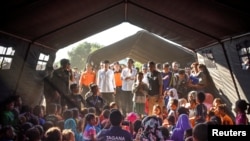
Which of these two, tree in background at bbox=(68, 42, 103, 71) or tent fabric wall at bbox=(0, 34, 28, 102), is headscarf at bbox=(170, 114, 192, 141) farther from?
A: tree in background at bbox=(68, 42, 103, 71)

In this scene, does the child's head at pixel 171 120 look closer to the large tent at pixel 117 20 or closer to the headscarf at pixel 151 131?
the headscarf at pixel 151 131

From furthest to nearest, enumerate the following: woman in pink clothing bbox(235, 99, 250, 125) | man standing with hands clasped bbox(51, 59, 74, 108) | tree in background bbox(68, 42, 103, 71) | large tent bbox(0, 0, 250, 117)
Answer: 1. tree in background bbox(68, 42, 103, 71)
2. man standing with hands clasped bbox(51, 59, 74, 108)
3. large tent bbox(0, 0, 250, 117)
4. woman in pink clothing bbox(235, 99, 250, 125)

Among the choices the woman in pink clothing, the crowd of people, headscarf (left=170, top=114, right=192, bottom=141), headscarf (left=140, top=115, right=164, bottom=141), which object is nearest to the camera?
the crowd of people

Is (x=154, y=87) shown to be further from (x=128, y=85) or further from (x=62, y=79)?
(x=62, y=79)

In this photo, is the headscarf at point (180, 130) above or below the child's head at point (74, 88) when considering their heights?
below

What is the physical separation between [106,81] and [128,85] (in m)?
0.88

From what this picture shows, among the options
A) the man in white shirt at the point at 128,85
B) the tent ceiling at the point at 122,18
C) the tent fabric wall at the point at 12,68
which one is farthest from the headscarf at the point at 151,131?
the man in white shirt at the point at 128,85

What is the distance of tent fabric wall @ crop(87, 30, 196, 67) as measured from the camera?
16.2 meters

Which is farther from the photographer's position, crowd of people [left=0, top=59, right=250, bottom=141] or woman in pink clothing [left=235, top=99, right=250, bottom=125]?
woman in pink clothing [left=235, top=99, right=250, bottom=125]

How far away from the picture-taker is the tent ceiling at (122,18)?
7.47 metres

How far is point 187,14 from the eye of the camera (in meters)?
9.06

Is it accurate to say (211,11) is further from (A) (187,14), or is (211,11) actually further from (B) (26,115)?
(B) (26,115)

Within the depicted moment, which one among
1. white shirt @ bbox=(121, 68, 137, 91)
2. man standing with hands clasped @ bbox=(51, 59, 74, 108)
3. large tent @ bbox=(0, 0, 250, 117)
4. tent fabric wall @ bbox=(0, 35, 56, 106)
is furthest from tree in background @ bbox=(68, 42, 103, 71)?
man standing with hands clasped @ bbox=(51, 59, 74, 108)

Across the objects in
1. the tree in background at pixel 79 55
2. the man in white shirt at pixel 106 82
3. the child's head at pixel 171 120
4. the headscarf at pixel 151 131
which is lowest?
the headscarf at pixel 151 131
